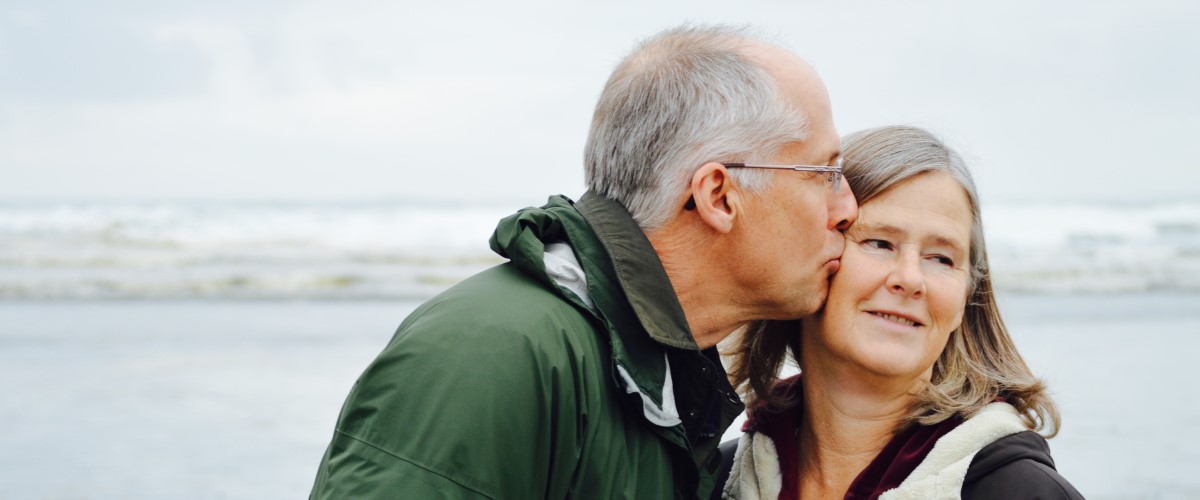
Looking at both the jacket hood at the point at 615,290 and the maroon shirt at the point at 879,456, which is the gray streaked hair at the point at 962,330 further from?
the jacket hood at the point at 615,290

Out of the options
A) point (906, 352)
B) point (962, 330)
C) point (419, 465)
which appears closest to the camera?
point (419, 465)

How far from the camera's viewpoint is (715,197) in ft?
8.48

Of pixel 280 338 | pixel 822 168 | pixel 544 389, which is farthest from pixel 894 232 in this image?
pixel 280 338

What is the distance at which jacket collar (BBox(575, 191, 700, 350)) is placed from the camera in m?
2.40

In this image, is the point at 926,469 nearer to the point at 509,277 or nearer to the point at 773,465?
the point at 773,465

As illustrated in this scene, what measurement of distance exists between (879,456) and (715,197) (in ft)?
2.71

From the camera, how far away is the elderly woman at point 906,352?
274cm

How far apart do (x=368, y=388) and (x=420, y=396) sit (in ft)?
0.39

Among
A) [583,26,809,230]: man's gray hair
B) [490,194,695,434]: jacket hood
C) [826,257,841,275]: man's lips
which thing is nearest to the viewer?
[490,194,695,434]: jacket hood

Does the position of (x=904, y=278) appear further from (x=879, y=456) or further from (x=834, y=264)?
(x=879, y=456)

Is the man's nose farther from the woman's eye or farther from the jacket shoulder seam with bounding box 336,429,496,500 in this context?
the jacket shoulder seam with bounding box 336,429,496,500

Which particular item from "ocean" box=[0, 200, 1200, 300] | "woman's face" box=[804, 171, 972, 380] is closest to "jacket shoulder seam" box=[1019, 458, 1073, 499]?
"woman's face" box=[804, 171, 972, 380]

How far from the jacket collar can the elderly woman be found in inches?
23.3

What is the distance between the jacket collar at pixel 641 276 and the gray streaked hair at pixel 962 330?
70cm
